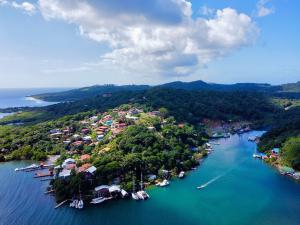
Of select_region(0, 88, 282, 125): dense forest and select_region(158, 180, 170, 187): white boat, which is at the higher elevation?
select_region(0, 88, 282, 125): dense forest

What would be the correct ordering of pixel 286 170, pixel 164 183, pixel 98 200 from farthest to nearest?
1. pixel 286 170
2. pixel 164 183
3. pixel 98 200

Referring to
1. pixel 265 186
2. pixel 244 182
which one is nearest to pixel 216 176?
pixel 244 182

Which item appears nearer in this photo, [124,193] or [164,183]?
[124,193]

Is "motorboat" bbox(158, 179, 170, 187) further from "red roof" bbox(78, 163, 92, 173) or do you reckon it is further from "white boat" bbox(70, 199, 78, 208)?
"white boat" bbox(70, 199, 78, 208)

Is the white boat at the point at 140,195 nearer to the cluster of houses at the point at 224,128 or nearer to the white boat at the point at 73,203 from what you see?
the white boat at the point at 73,203

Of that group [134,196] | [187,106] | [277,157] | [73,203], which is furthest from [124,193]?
[187,106]

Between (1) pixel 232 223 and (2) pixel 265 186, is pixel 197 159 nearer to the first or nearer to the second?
(2) pixel 265 186

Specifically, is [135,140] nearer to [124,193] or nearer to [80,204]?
[124,193]

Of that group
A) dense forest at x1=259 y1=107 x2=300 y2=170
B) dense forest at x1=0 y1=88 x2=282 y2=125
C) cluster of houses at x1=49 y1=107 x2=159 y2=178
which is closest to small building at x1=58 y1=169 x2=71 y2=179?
cluster of houses at x1=49 y1=107 x2=159 y2=178

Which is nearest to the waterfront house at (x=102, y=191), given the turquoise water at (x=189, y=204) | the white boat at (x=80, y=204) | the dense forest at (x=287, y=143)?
the turquoise water at (x=189, y=204)
